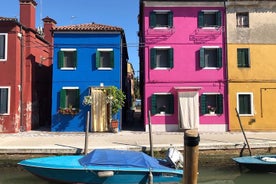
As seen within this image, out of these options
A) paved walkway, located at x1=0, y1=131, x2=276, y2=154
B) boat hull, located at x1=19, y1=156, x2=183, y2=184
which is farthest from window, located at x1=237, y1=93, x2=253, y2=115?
boat hull, located at x1=19, y1=156, x2=183, y2=184

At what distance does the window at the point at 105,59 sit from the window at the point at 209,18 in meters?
5.65

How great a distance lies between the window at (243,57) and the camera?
69.5 feet

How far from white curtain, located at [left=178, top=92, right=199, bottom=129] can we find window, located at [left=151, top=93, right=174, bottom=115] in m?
0.57

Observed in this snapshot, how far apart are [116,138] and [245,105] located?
8.34 meters

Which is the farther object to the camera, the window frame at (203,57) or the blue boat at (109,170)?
the window frame at (203,57)

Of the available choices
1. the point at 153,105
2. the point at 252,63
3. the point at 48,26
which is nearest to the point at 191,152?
the point at 153,105

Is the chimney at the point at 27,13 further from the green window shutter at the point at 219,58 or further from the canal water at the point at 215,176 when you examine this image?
the green window shutter at the point at 219,58

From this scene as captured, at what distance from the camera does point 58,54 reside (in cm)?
2095

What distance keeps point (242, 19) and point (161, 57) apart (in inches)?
213

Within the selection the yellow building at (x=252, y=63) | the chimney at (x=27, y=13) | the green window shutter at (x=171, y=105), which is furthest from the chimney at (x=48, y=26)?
the yellow building at (x=252, y=63)

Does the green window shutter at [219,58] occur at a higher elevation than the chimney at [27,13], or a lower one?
lower

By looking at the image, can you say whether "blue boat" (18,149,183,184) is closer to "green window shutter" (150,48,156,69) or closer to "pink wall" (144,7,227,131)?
"pink wall" (144,7,227,131)

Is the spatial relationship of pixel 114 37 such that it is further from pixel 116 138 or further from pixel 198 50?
pixel 116 138

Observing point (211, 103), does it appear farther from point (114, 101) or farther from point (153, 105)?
point (114, 101)
